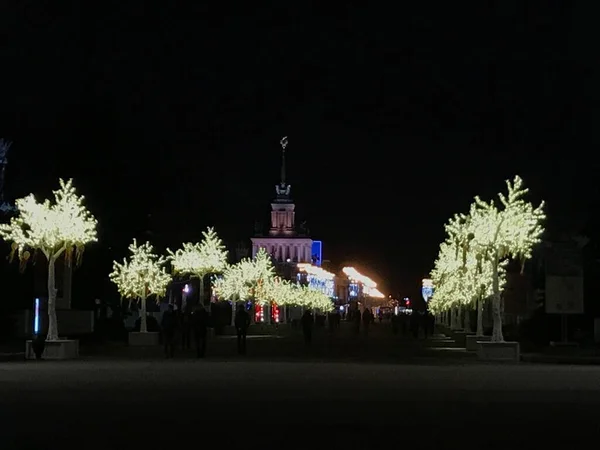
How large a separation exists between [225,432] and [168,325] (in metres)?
22.7

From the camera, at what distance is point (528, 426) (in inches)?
571

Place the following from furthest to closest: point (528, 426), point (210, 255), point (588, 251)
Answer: point (210, 255)
point (588, 251)
point (528, 426)

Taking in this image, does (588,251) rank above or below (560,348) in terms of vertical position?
above

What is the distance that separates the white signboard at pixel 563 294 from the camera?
38469 mm

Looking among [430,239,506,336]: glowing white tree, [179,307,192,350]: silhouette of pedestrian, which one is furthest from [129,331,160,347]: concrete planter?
[430,239,506,336]: glowing white tree

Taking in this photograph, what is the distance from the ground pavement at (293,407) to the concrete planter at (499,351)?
655 cm

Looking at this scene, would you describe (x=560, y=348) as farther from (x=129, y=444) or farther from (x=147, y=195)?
(x=147, y=195)

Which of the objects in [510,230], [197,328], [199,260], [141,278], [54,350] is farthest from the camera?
[199,260]

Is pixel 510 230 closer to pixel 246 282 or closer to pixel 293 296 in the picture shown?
pixel 246 282

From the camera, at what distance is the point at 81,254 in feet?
121

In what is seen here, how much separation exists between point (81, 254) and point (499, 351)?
14.6 metres

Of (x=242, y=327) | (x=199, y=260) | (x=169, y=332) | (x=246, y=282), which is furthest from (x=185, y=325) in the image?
(x=246, y=282)

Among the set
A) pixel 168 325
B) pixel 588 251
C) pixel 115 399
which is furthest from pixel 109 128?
pixel 115 399

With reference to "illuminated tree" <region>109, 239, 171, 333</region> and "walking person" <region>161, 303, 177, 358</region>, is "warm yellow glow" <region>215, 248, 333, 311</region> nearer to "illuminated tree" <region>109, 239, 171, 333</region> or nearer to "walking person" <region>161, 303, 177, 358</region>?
"illuminated tree" <region>109, 239, 171, 333</region>
